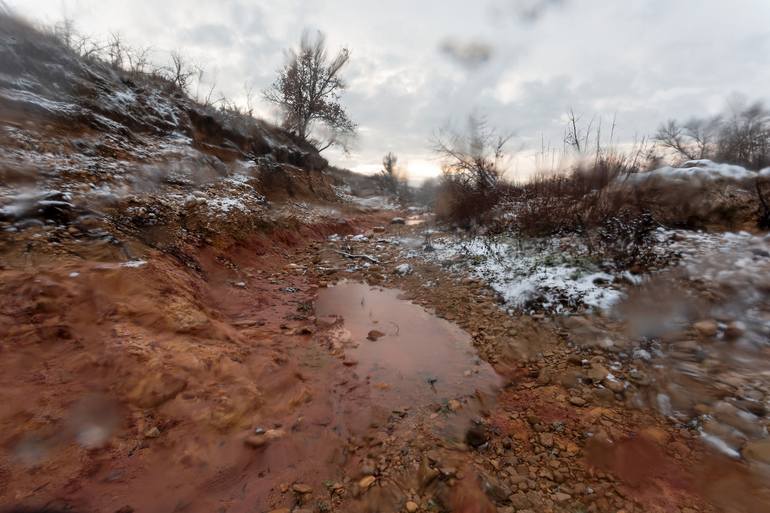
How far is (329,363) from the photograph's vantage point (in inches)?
162

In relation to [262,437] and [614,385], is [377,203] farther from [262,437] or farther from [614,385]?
[262,437]

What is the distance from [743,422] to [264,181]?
1274 centimetres

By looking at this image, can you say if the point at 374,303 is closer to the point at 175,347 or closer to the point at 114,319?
the point at 175,347

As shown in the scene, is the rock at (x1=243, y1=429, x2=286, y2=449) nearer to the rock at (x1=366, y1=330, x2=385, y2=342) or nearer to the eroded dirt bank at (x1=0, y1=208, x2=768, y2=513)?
the eroded dirt bank at (x1=0, y1=208, x2=768, y2=513)

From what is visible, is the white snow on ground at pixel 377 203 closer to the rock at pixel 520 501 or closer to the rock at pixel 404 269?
the rock at pixel 404 269

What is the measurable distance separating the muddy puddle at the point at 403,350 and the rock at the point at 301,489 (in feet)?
3.95

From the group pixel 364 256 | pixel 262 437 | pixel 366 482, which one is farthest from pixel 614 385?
pixel 364 256

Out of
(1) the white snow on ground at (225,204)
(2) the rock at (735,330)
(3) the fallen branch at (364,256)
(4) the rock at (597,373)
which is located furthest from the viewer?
(3) the fallen branch at (364,256)

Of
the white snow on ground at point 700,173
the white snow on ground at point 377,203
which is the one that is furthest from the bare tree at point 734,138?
the white snow on ground at point 377,203

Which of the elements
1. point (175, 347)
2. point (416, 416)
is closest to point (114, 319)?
point (175, 347)

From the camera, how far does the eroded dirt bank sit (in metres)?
2.27

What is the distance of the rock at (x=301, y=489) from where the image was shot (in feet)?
7.79

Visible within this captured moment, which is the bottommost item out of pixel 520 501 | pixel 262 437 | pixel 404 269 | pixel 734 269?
pixel 520 501

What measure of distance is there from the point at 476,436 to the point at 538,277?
3562 mm
